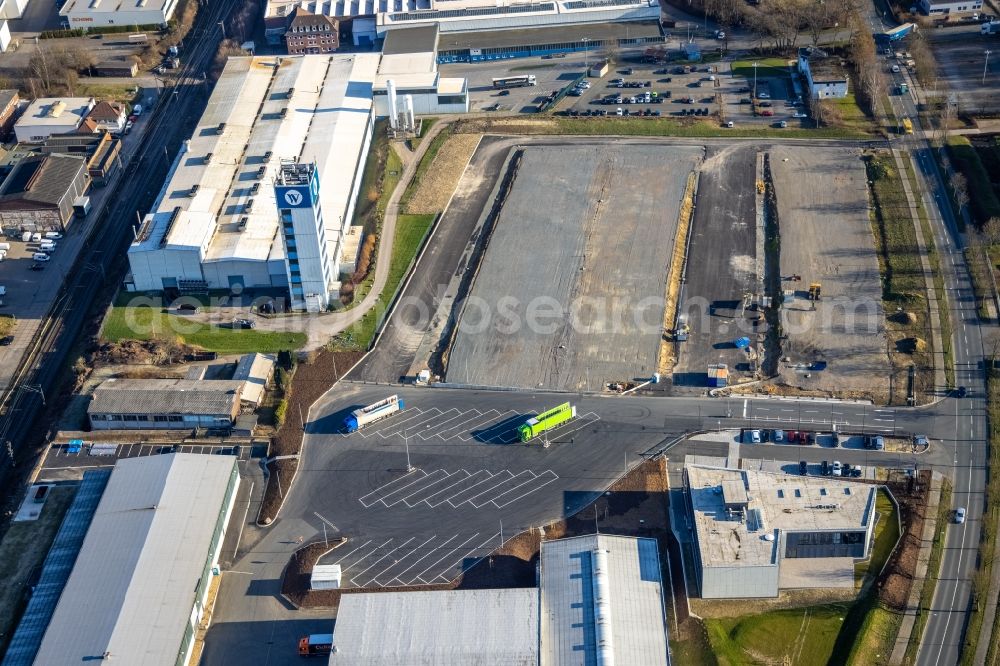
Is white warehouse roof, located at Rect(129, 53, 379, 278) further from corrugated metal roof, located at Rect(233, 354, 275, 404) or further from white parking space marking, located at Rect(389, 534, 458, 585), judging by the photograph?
white parking space marking, located at Rect(389, 534, 458, 585)

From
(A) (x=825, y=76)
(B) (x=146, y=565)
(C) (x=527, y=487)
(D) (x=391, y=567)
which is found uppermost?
(A) (x=825, y=76)

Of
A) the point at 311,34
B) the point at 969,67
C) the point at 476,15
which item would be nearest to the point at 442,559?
the point at 311,34

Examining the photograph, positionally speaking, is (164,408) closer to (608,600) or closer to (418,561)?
(418,561)

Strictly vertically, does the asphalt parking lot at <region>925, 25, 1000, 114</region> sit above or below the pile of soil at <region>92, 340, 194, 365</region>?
above

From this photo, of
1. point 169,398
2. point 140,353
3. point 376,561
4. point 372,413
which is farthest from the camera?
point 140,353

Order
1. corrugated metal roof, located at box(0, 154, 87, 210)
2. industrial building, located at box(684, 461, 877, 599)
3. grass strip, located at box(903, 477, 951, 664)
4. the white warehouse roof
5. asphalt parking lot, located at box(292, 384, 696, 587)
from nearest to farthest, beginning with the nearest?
grass strip, located at box(903, 477, 951, 664)
industrial building, located at box(684, 461, 877, 599)
asphalt parking lot, located at box(292, 384, 696, 587)
the white warehouse roof
corrugated metal roof, located at box(0, 154, 87, 210)

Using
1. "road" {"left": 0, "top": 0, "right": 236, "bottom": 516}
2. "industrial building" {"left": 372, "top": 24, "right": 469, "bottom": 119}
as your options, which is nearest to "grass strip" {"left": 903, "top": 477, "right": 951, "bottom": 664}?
"road" {"left": 0, "top": 0, "right": 236, "bottom": 516}
